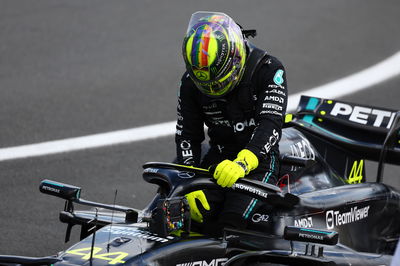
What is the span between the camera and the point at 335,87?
11.7 meters

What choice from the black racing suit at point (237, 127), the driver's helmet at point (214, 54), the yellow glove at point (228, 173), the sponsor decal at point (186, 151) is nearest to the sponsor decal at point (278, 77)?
the black racing suit at point (237, 127)

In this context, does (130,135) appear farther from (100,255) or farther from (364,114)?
(100,255)

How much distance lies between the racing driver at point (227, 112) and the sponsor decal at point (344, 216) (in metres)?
0.49

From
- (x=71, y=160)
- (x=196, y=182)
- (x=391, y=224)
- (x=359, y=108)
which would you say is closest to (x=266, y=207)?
(x=196, y=182)

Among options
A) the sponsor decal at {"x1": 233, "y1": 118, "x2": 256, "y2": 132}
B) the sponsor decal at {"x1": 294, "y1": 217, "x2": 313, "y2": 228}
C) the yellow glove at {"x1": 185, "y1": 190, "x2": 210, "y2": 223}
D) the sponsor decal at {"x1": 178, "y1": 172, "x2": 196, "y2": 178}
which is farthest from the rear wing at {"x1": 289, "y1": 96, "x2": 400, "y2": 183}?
the sponsor decal at {"x1": 178, "y1": 172, "x2": 196, "y2": 178}

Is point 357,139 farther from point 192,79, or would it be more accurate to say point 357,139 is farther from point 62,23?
point 62,23

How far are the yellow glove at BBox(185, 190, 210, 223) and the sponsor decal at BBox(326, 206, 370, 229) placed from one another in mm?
948

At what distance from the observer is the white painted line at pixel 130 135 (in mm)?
9047

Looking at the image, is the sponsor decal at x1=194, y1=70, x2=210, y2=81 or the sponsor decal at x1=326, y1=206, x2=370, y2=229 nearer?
the sponsor decal at x1=194, y1=70, x2=210, y2=81

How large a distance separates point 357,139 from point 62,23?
7.55m

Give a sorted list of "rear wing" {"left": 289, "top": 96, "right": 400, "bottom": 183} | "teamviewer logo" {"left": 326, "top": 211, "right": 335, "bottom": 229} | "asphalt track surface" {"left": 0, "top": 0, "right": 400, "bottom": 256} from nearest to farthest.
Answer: "teamviewer logo" {"left": 326, "top": 211, "right": 335, "bottom": 229}
"rear wing" {"left": 289, "top": 96, "right": 400, "bottom": 183}
"asphalt track surface" {"left": 0, "top": 0, "right": 400, "bottom": 256}

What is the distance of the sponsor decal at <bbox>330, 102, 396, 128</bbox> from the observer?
7.08 m

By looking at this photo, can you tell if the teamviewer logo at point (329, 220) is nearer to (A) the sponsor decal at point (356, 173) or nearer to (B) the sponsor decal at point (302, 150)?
(B) the sponsor decal at point (302, 150)

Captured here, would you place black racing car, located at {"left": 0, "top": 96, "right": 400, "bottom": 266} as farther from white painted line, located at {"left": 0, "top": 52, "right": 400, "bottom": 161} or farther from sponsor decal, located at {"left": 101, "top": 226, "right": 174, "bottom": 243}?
white painted line, located at {"left": 0, "top": 52, "right": 400, "bottom": 161}
